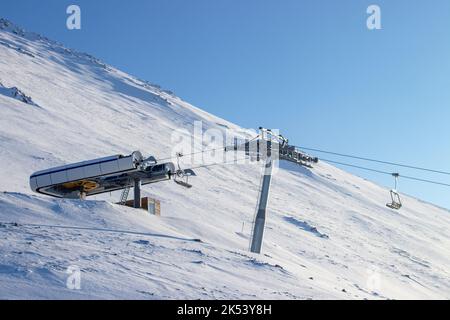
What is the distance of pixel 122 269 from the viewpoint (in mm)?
17859

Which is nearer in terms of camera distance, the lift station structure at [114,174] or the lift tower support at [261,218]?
the lift tower support at [261,218]

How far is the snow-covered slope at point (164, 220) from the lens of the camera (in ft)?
→ 58.7

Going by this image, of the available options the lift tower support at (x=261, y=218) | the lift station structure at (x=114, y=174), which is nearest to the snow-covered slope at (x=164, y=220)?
the lift tower support at (x=261, y=218)

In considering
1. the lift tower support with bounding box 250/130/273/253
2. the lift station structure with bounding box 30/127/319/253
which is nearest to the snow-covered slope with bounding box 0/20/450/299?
the lift tower support with bounding box 250/130/273/253

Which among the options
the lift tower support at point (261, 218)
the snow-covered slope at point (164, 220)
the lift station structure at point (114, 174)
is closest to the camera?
the snow-covered slope at point (164, 220)

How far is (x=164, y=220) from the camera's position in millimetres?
30141

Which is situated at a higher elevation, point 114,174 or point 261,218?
point 114,174

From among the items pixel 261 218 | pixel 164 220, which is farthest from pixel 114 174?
pixel 261 218

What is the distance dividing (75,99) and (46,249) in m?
61.7

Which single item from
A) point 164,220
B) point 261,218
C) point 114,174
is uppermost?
point 114,174

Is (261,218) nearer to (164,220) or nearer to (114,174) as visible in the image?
(164,220)

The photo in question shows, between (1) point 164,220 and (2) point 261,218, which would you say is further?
(1) point 164,220

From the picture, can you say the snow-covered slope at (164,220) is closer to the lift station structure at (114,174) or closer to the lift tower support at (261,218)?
the lift tower support at (261,218)

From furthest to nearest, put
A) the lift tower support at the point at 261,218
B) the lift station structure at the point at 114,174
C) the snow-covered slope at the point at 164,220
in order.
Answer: the lift station structure at the point at 114,174, the lift tower support at the point at 261,218, the snow-covered slope at the point at 164,220
